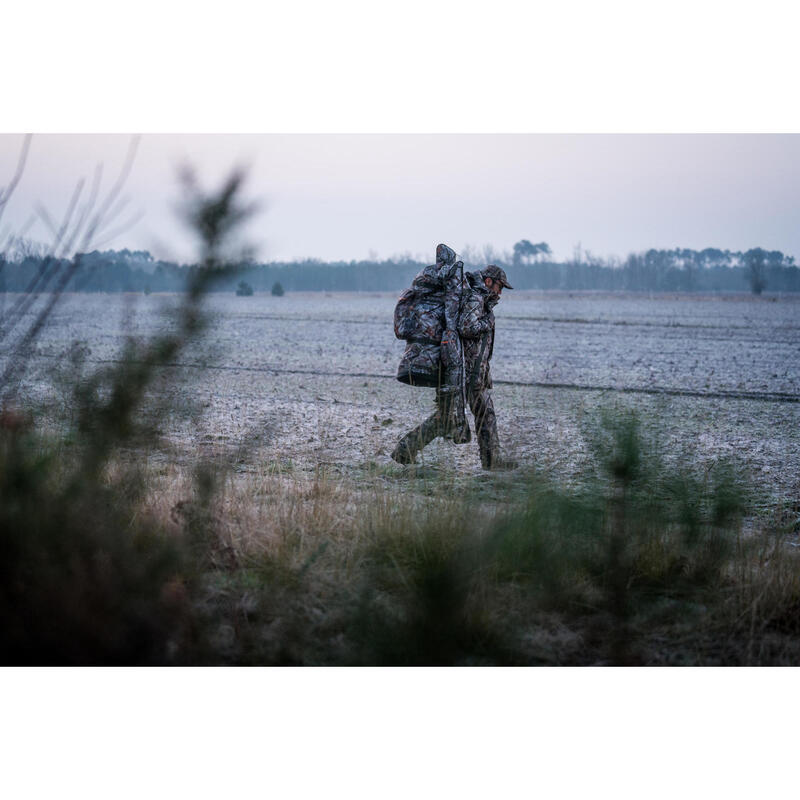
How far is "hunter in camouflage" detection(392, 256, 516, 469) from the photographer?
643cm

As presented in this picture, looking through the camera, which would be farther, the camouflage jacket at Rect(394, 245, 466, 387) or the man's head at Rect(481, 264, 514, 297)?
the man's head at Rect(481, 264, 514, 297)

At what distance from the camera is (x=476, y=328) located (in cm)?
640

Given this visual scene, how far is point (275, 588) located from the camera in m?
4.05

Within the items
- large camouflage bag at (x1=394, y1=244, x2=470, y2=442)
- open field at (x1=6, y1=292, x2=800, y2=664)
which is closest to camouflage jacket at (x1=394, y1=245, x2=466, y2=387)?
large camouflage bag at (x1=394, y1=244, x2=470, y2=442)

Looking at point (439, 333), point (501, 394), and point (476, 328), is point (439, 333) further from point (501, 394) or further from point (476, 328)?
point (501, 394)

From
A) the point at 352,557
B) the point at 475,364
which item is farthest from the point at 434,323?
the point at 352,557

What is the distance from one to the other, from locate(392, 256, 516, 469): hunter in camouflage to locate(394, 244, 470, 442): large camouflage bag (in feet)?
0.13

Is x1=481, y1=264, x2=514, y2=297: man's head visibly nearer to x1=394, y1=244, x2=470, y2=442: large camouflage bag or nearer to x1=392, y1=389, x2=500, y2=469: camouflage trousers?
x1=394, y1=244, x2=470, y2=442: large camouflage bag

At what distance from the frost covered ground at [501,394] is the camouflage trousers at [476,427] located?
7.9 inches


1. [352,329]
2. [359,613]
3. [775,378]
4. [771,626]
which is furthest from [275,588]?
[352,329]

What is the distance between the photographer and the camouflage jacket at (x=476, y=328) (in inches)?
252

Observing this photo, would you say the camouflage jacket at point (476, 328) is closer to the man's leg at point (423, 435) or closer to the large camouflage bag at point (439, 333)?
the large camouflage bag at point (439, 333)

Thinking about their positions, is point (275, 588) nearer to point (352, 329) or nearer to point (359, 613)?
point (359, 613)

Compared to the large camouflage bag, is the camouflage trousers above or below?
below
